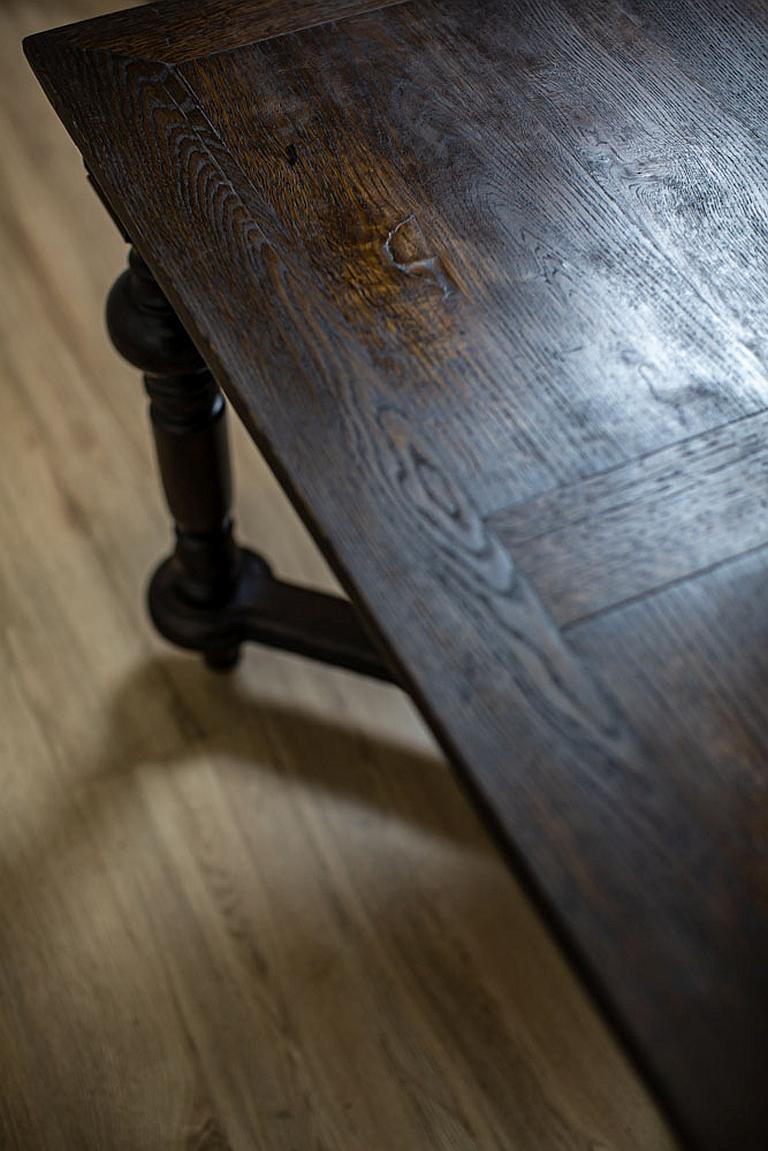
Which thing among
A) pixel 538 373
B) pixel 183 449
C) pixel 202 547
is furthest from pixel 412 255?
pixel 202 547

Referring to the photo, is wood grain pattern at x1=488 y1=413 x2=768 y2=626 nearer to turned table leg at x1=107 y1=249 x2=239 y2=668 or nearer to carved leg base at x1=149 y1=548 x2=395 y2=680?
turned table leg at x1=107 y1=249 x2=239 y2=668

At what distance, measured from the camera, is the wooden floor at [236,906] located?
3.65 ft

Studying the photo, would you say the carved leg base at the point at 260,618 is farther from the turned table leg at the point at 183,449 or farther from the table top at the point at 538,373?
the table top at the point at 538,373

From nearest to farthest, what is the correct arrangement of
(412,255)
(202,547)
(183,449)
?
(412,255) → (183,449) → (202,547)

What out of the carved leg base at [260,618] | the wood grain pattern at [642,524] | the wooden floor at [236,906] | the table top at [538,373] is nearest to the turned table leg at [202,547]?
the carved leg base at [260,618]

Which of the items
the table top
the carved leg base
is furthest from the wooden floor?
the table top

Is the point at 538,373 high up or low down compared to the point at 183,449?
up

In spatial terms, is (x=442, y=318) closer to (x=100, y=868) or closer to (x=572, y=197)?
(x=572, y=197)

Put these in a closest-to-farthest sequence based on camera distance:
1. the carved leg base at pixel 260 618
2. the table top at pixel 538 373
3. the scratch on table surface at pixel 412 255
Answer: the table top at pixel 538 373 → the scratch on table surface at pixel 412 255 → the carved leg base at pixel 260 618

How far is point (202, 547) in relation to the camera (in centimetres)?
125

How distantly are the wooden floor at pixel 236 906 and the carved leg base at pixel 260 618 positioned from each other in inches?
3.6

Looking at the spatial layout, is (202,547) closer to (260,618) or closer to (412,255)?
(260,618)

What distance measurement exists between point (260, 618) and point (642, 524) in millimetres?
699

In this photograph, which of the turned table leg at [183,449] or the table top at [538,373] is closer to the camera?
the table top at [538,373]
